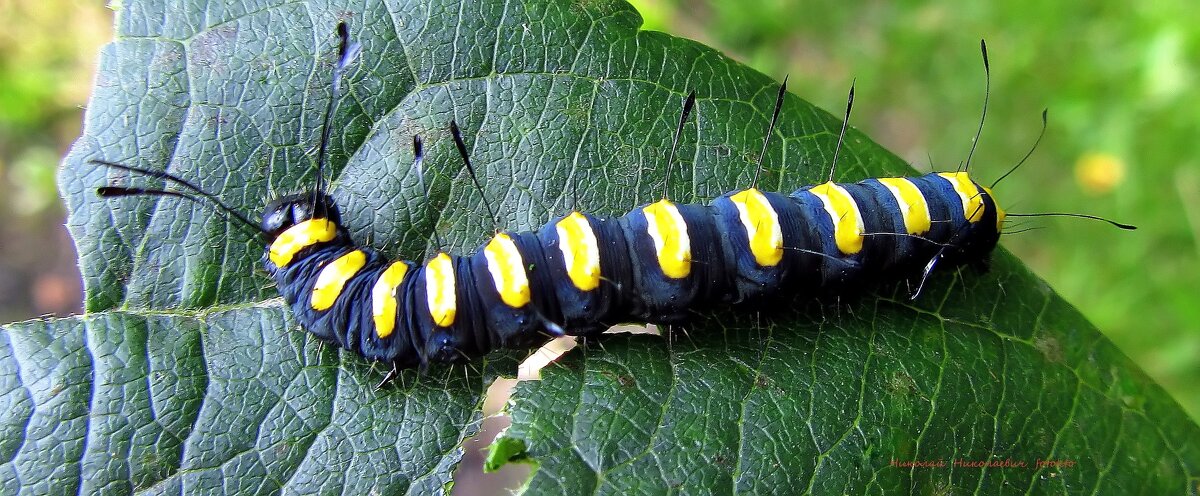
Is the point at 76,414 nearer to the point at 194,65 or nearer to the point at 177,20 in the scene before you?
the point at 194,65

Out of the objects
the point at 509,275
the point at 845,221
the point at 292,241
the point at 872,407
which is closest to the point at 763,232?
the point at 845,221

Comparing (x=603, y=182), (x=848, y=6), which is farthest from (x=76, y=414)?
(x=848, y=6)

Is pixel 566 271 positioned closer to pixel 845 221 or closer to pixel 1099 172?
pixel 845 221

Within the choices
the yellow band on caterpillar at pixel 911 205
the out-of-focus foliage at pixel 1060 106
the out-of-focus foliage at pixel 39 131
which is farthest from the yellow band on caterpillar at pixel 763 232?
the out-of-focus foliage at pixel 39 131

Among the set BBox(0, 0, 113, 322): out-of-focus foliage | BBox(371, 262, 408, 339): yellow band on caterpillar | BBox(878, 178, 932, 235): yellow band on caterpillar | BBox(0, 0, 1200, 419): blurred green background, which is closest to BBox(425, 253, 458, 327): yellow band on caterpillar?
BBox(371, 262, 408, 339): yellow band on caterpillar

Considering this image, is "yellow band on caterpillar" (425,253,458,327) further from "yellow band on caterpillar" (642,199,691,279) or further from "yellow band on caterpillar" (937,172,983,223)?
"yellow band on caterpillar" (937,172,983,223)

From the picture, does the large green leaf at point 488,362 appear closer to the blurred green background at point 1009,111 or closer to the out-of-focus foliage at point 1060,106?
the out-of-focus foliage at point 1060,106
